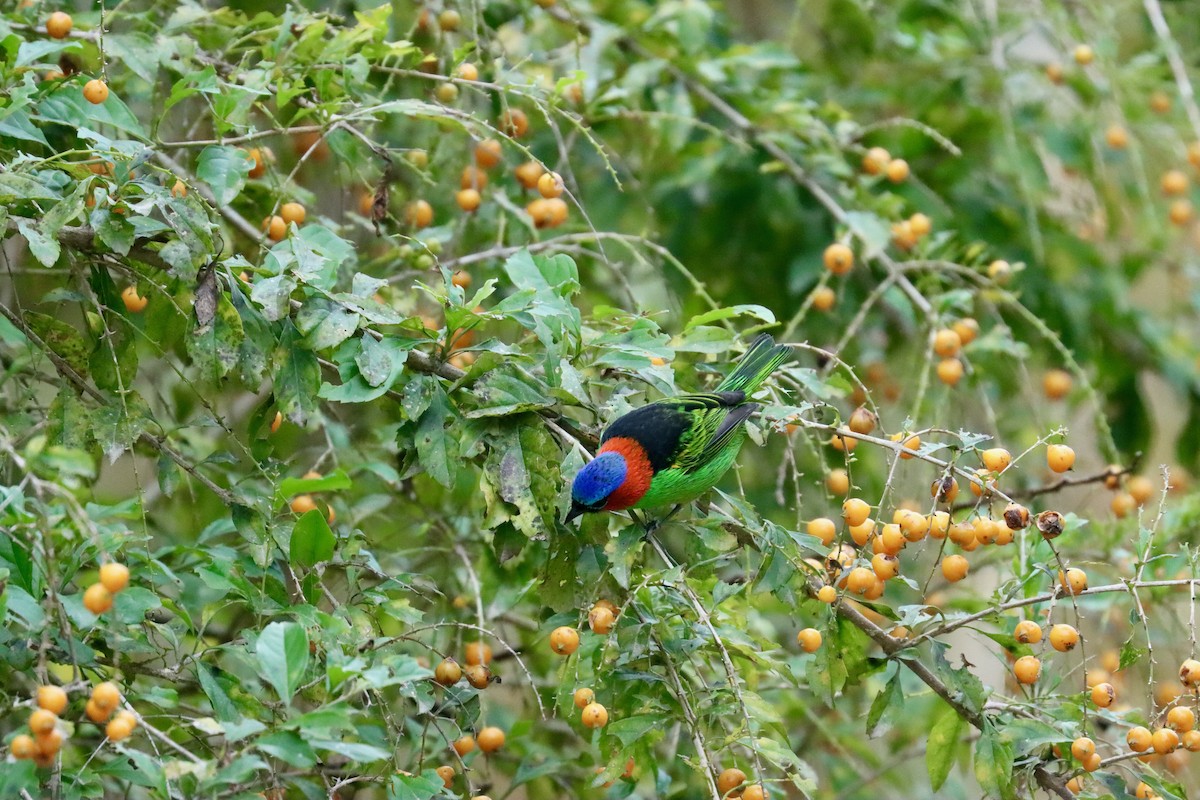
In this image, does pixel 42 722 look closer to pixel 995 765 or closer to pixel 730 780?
pixel 730 780

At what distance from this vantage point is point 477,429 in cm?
213

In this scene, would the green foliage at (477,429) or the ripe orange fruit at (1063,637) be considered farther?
the ripe orange fruit at (1063,637)

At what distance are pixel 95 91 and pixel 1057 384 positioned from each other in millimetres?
3481

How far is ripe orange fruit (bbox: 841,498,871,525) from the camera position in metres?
2.19

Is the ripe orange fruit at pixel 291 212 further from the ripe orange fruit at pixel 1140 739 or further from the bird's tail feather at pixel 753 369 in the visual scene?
the ripe orange fruit at pixel 1140 739

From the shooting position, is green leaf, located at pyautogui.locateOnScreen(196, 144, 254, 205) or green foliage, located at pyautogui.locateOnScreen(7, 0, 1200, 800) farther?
green leaf, located at pyautogui.locateOnScreen(196, 144, 254, 205)

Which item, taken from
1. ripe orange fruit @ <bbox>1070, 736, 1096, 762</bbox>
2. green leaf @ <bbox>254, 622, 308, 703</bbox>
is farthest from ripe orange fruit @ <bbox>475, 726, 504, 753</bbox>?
ripe orange fruit @ <bbox>1070, 736, 1096, 762</bbox>

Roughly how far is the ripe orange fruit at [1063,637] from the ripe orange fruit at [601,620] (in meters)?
0.83

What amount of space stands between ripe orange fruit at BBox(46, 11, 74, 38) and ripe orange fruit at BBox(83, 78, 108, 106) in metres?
0.29

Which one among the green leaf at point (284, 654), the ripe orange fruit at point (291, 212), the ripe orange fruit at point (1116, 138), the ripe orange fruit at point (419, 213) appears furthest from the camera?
the ripe orange fruit at point (1116, 138)

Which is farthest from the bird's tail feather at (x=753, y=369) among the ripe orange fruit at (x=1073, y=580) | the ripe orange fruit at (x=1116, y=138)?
the ripe orange fruit at (x=1116, y=138)

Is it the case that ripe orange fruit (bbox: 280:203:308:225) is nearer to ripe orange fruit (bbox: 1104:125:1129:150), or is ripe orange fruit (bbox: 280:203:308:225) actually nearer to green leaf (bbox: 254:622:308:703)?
green leaf (bbox: 254:622:308:703)

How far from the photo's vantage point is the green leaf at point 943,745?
7.42ft

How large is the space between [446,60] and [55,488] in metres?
1.98
